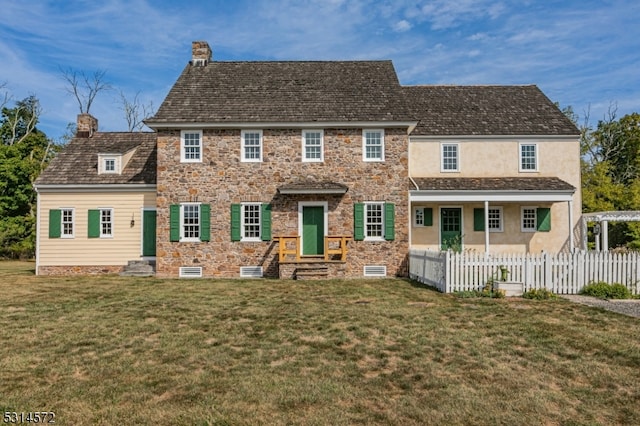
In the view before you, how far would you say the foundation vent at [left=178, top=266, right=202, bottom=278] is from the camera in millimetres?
17016

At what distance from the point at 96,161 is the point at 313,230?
34.6ft

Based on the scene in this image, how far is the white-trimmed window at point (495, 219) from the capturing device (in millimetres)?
19609

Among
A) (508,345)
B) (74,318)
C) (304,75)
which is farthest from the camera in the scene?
(304,75)

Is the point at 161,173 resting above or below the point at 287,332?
above

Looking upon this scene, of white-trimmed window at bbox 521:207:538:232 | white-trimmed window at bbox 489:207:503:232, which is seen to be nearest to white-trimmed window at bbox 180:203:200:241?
white-trimmed window at bbox 489:207:503:232

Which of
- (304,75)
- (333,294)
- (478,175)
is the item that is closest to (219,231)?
Answer: (333,294)

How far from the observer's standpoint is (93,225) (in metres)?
18.4

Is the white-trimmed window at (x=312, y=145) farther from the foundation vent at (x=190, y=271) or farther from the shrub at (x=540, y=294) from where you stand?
the shrub at (x=540, y=294)

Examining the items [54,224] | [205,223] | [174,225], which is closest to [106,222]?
[54,224]

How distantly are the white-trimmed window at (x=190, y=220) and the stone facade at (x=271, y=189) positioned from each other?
25 centimetres

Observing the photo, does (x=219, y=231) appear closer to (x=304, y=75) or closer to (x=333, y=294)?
(x=333, y=294)

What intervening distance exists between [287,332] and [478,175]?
14.8 meters

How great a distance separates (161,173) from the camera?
17156mm

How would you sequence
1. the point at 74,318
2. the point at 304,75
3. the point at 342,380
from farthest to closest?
the point at 304,75, the point at 74,318, the point at 342,380
